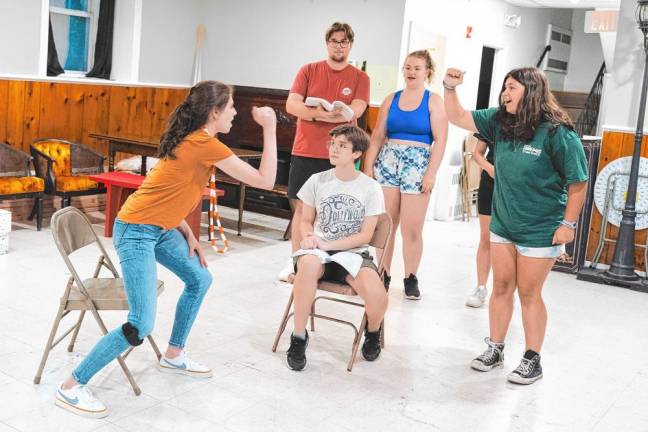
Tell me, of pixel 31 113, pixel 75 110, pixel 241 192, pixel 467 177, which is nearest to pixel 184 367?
pixel 241 192

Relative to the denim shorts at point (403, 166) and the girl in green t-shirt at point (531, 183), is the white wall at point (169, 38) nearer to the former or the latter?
the denim shorts at point (403, 166)

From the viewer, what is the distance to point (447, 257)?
22.4ft

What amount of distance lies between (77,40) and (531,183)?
5810 millimetres

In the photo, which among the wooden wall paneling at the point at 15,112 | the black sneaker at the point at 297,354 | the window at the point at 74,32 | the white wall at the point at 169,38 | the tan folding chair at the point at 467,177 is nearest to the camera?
the black sneaker at the point at 297,354

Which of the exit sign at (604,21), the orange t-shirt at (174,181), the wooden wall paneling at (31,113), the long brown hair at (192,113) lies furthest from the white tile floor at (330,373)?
the exit sign at (604,21)

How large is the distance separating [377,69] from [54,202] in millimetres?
3335

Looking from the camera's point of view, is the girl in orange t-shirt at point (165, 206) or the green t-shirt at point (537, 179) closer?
the girl in orange t-shirt at point (165, 206)

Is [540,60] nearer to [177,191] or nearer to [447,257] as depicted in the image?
[447,257]

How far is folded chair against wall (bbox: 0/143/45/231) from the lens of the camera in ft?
20.6

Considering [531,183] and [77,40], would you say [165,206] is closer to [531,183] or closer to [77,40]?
[531,183]

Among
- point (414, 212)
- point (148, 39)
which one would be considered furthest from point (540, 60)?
point (414, 212)

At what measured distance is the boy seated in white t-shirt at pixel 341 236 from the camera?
373cm

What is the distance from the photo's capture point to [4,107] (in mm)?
6922

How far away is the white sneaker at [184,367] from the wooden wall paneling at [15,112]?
4.24m
